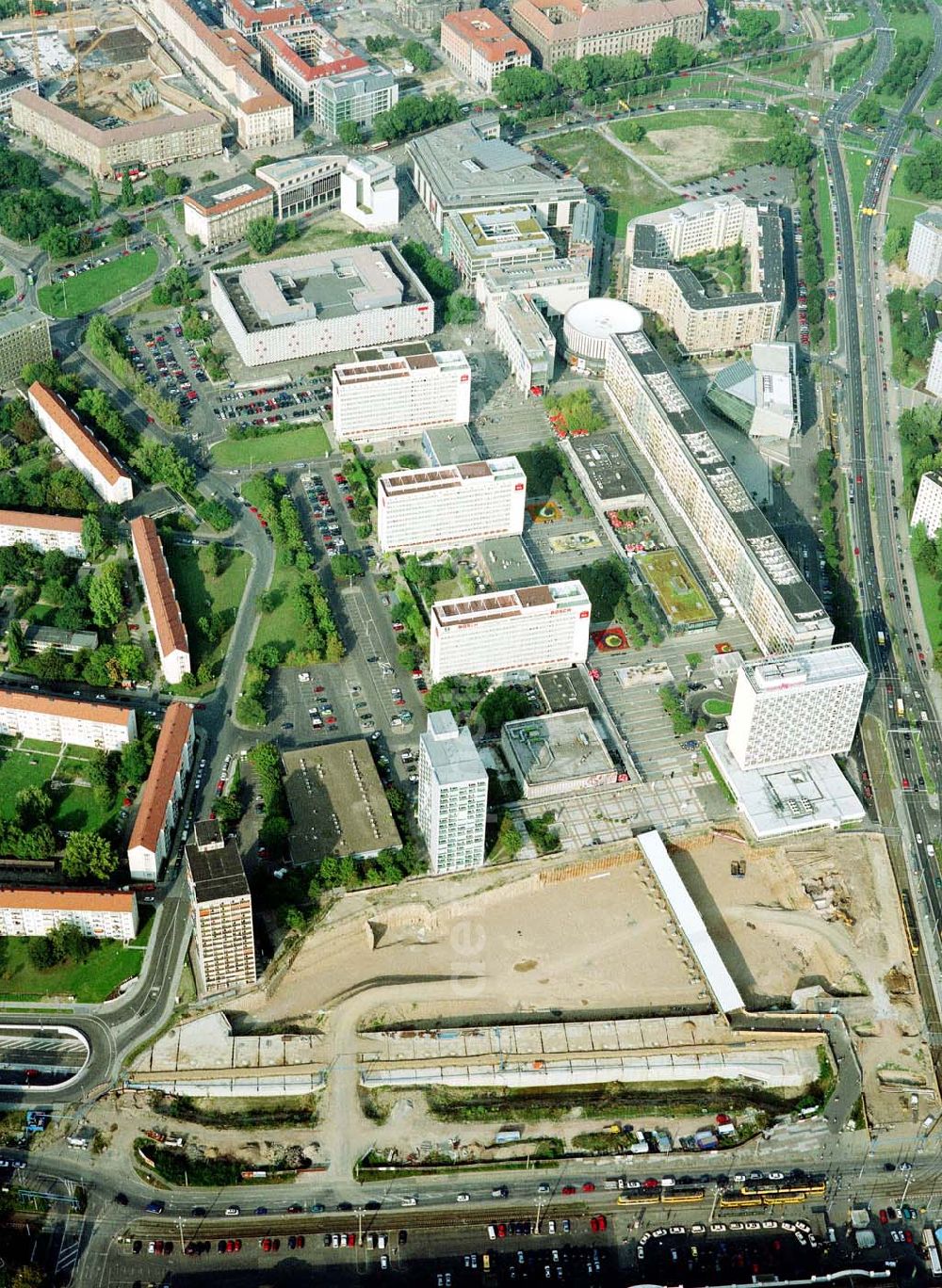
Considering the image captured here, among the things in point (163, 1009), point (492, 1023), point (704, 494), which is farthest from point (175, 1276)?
point (704, 494)

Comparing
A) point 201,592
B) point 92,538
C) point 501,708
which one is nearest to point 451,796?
point 501,708

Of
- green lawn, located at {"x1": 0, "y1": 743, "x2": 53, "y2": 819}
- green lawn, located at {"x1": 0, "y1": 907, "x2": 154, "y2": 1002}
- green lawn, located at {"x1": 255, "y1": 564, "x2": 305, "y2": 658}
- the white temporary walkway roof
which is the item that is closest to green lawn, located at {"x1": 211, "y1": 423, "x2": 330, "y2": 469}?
green lawn, located at {"x1": 255, "y1": 564, "x2": 305, "y2": 658}

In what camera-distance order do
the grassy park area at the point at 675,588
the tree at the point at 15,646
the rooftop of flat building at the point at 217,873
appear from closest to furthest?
the rooftop of flat building at the point at 217,873 < the tree at the point at 15,646 < the grassy park area at the point at 675,588

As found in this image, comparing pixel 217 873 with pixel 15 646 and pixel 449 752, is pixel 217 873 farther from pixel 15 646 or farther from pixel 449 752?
pixel 15 646

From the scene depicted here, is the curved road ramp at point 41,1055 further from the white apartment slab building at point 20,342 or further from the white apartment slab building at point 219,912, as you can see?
the white apartment slab building at point 20,342

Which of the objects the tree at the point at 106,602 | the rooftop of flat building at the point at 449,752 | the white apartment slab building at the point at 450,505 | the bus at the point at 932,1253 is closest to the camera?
the bus at the point at 932,1253

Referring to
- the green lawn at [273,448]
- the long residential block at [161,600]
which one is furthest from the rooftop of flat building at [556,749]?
the green lawn at [273,448]

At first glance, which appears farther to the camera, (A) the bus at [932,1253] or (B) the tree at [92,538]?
(B) the tree at [92,538]

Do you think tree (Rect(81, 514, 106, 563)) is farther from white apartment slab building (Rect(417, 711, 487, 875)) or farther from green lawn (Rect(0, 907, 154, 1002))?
green lawn (Rect(0, 907, 154, 1002))
